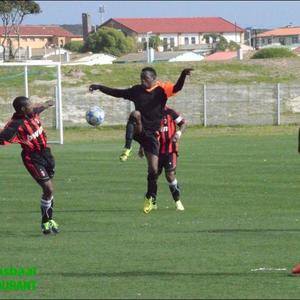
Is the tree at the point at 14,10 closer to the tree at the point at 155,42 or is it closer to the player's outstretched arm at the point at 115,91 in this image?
the player's outstretched arm at the point at 115,91

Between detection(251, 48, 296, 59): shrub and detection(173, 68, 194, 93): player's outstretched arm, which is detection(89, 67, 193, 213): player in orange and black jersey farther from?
detection(251, 48, 296, 59): shrub

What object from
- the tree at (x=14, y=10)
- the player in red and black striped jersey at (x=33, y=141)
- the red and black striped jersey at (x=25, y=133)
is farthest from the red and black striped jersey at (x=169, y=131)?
the tree at (x=14, y=10)

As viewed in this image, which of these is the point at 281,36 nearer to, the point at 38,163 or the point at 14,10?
the point at 14,10

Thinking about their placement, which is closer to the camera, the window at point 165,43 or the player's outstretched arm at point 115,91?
the player's outstretched arm at point 115,91

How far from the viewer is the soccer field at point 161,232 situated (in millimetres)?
9883

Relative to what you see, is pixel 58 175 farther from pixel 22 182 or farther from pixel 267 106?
pixel 267 106

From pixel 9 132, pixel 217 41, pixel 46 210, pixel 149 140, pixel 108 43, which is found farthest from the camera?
pixel 217 41

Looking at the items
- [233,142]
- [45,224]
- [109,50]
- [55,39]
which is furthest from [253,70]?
[55,39]

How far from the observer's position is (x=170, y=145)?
16.6m

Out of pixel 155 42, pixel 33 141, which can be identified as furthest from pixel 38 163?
pixel 155 42

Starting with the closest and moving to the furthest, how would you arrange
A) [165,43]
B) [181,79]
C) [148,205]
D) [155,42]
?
[181,79] < [148,205] < [155,42] < [165,43]

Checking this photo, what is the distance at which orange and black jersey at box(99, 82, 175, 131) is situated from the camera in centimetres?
1570

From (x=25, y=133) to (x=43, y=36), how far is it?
10048cm

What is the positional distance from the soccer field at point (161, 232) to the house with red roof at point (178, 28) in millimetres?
93774
